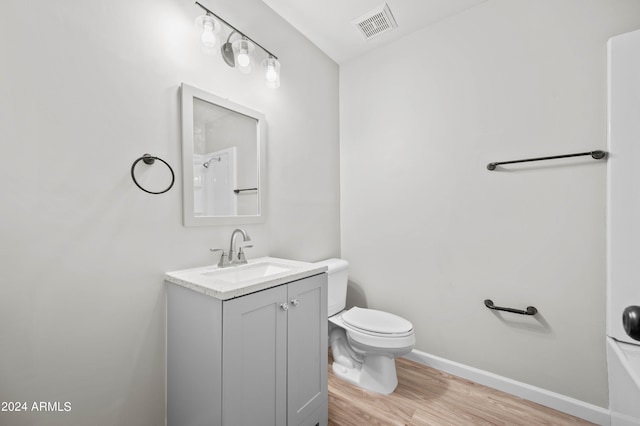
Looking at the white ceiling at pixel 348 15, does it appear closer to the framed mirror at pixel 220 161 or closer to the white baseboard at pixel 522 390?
the framed mirror at pixel 220 161

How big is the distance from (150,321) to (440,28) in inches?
101

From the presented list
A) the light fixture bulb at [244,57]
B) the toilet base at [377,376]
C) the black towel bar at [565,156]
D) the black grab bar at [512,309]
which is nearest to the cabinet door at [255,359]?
the toilet base at [377,376]

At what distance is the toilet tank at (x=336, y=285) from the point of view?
189cm

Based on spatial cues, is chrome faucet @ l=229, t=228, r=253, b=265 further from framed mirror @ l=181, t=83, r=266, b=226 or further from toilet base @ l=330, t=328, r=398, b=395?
toilet base @ l=330, t=328, r=398, b=395

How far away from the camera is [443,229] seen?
1.87 metres

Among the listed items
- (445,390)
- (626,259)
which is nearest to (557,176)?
(626,259)

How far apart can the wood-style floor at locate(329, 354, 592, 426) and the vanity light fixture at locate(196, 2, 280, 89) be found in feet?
6.58

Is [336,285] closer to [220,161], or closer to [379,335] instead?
[379,335]

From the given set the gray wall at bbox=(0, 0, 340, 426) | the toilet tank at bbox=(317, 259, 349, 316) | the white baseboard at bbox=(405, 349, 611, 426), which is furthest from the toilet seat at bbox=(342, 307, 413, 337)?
the gray wall at bbox=(0, 0, 340, 426)

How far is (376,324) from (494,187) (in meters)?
1.18

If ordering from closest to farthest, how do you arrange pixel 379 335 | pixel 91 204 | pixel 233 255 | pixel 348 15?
1. pixel 91 204
2. pixel 233 255
3. pixel 379 335
4. pixel 348 15

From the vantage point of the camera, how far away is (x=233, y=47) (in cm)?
143

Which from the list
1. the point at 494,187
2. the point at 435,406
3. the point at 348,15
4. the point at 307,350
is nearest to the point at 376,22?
the point at 348,15

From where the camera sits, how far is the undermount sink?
129 cm
